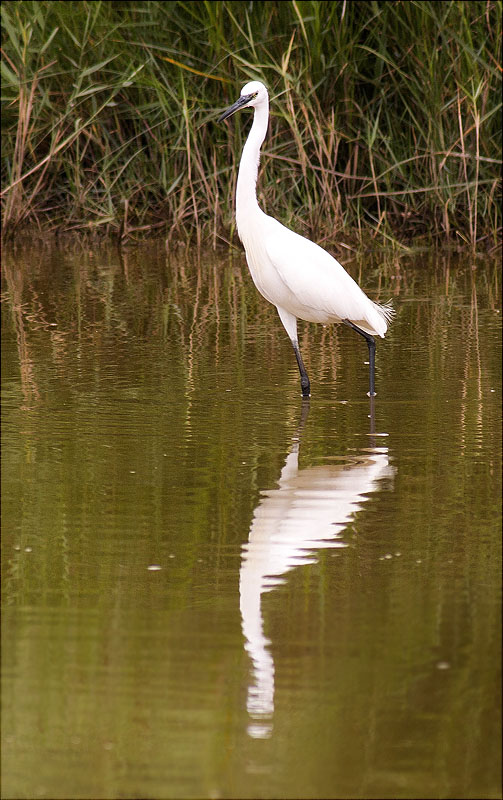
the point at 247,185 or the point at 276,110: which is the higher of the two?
the point at 276,110

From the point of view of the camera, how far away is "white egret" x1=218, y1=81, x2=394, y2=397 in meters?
6.07

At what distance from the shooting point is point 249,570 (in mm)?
3814

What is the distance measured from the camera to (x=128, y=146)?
36.0ft

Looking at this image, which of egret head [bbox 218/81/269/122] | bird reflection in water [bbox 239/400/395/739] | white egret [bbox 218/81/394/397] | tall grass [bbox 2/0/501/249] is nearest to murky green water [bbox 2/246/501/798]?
bird reflection in water [bbox 239/400/395/739]

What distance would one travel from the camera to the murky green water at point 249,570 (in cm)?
279

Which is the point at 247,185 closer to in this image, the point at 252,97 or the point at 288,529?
the point at 252,97

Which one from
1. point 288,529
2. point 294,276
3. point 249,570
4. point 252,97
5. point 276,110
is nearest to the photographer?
point 249,570

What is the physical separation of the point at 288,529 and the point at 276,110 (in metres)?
6.27

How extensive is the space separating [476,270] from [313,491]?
5.35 m

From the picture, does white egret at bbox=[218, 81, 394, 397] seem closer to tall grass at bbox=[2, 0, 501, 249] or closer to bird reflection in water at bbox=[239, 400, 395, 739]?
bird reflection in water at bbox=[239, 400, 395, 739]

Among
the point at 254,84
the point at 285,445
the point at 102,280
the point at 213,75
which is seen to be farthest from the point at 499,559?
the point at 213,75

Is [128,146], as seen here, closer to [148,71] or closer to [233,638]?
[148,71]

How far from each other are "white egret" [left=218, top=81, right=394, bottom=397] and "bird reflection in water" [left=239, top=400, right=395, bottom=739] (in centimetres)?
89

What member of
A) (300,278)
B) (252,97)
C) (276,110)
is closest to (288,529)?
(300,278)
